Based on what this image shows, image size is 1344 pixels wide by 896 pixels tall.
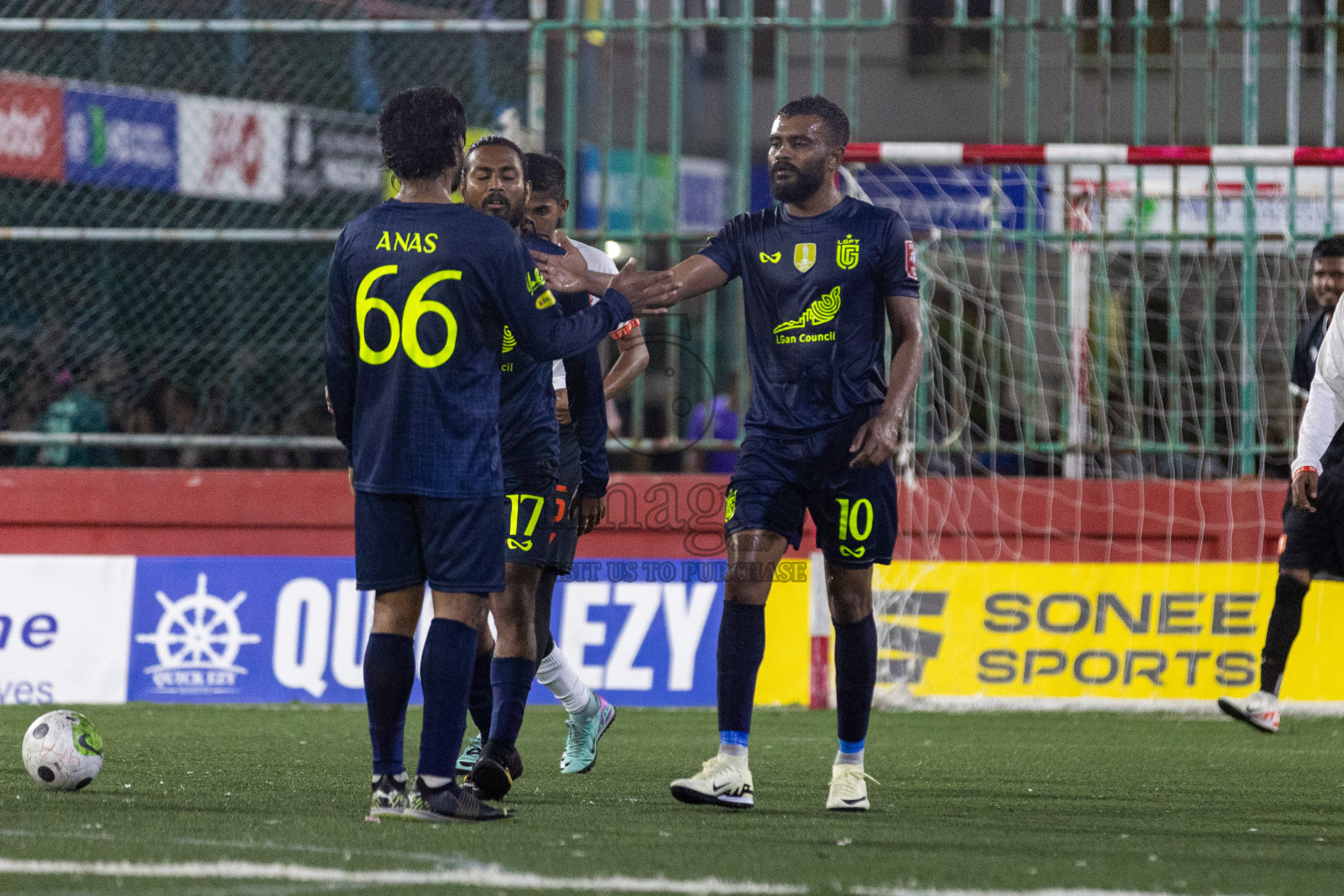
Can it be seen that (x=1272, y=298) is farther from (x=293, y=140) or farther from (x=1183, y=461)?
(x=293, y=140)

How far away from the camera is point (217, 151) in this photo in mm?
10711

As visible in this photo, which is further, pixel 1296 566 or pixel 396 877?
pixel 1296 566

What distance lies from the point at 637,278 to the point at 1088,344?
19.0 feet

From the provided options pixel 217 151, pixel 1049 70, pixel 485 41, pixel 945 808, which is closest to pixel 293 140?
pixel 217 151

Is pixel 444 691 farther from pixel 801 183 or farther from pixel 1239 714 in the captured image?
pixel 1239 714

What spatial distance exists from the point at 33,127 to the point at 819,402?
22.5ft

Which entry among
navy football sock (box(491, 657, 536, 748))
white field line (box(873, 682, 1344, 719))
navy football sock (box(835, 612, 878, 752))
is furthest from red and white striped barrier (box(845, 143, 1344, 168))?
navy football sock (box(491, 657, 536, 748))

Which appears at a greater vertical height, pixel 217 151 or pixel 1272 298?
pixel 217 151

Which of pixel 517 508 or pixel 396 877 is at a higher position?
pixel 517 508

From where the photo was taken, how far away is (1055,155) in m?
9.26

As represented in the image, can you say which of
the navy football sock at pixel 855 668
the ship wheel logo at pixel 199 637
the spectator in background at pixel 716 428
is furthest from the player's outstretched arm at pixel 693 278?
the ship wheel logo at pixel 199 637

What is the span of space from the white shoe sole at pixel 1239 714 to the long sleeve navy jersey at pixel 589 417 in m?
3.27

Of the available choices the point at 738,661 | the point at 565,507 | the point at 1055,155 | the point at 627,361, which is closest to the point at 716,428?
the point at 1055,155

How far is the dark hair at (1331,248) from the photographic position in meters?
7.96
